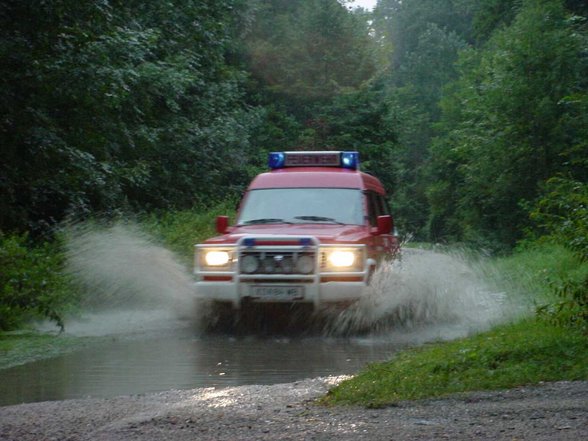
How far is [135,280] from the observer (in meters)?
15.7

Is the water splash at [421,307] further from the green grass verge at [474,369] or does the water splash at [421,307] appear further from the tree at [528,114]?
the tree at [528,114]

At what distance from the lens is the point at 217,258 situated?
13484 mm

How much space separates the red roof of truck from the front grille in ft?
7.25

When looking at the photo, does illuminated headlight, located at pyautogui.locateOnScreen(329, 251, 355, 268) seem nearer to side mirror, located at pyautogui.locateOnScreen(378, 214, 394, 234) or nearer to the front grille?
the front grille

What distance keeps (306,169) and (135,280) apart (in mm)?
3021

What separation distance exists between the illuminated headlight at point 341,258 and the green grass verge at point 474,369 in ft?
11.0

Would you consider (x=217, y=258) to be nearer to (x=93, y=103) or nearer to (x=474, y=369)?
(x=474, y=369)

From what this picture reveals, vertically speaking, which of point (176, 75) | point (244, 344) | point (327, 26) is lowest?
point (244, 344)

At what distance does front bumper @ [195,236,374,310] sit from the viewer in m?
13.2

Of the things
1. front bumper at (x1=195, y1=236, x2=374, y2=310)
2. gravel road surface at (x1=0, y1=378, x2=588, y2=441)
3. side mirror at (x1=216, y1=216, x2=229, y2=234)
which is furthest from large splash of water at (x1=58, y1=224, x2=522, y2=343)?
gravel road surface at (x1=0, y1=378, x2=588, y2=441)

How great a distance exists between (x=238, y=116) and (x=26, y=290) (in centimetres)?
2173

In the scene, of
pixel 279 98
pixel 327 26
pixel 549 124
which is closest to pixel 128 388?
pixel 549 124

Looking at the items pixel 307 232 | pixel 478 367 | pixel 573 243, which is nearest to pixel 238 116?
pixel 307 232

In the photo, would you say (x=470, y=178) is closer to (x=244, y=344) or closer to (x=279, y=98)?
(x=279, y=98)
